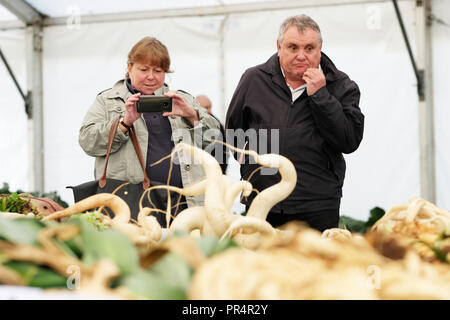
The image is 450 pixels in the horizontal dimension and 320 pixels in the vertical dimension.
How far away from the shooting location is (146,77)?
1926 millimetres

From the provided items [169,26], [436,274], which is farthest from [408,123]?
[436,274]

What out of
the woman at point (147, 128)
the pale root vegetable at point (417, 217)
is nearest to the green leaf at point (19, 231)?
the pale root vegetable at point (417, 217)

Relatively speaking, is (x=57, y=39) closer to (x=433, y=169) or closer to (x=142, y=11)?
(x=142, y=11)

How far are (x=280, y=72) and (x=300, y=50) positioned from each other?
0.62ft

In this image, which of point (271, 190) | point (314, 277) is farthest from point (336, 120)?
point (314, 277)

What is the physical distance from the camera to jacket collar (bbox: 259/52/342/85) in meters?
1.91

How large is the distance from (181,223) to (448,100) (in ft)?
13.5

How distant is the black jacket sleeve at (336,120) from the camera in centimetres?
168

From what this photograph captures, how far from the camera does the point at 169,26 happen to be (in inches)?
209

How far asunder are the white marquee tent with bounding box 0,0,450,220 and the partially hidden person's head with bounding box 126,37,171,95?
301cm

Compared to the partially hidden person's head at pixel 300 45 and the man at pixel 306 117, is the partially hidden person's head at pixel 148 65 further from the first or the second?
the partially hidden person's head at pixel 300 45

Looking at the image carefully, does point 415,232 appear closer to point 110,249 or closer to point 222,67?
point 110,249

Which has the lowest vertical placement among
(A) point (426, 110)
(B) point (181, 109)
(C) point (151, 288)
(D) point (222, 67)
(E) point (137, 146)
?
(C) point (151, 288)
